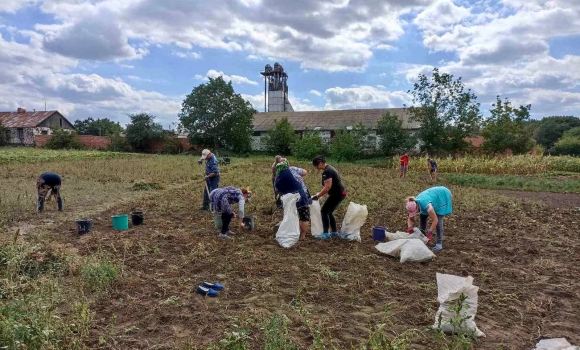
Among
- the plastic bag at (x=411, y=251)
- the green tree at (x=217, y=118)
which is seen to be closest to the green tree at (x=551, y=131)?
the green tree at (x=217, y=118)

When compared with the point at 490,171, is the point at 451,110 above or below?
above

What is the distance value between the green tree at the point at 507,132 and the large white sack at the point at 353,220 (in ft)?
91.4

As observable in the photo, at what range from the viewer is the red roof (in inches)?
1844

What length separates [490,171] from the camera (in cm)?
2353

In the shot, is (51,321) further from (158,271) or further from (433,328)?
(433,328)

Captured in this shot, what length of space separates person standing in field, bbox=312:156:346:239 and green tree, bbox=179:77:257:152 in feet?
108

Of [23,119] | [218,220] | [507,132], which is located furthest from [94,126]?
[218,220]

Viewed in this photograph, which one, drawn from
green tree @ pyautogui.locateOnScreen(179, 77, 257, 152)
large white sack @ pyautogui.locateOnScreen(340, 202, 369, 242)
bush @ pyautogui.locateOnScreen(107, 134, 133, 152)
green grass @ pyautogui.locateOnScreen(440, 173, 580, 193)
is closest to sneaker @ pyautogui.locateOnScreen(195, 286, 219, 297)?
large white sack @ pyautogui.locateOnScreen(340, 202, 369, 242)

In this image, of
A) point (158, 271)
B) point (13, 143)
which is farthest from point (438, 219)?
point (13, 143)

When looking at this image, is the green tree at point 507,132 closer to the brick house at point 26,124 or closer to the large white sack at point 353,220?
the large white sack at point 353,220

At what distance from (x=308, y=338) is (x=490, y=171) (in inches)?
914

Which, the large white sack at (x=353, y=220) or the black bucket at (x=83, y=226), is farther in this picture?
the black bucket at (x=83, y=226)

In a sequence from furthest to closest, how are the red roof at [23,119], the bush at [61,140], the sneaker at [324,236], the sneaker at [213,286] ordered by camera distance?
the red roof at [23,119], the bush at [61,140], the sneaker at [324,236], the sneaker at [213,286]

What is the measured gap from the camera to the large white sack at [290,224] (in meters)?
6.48
